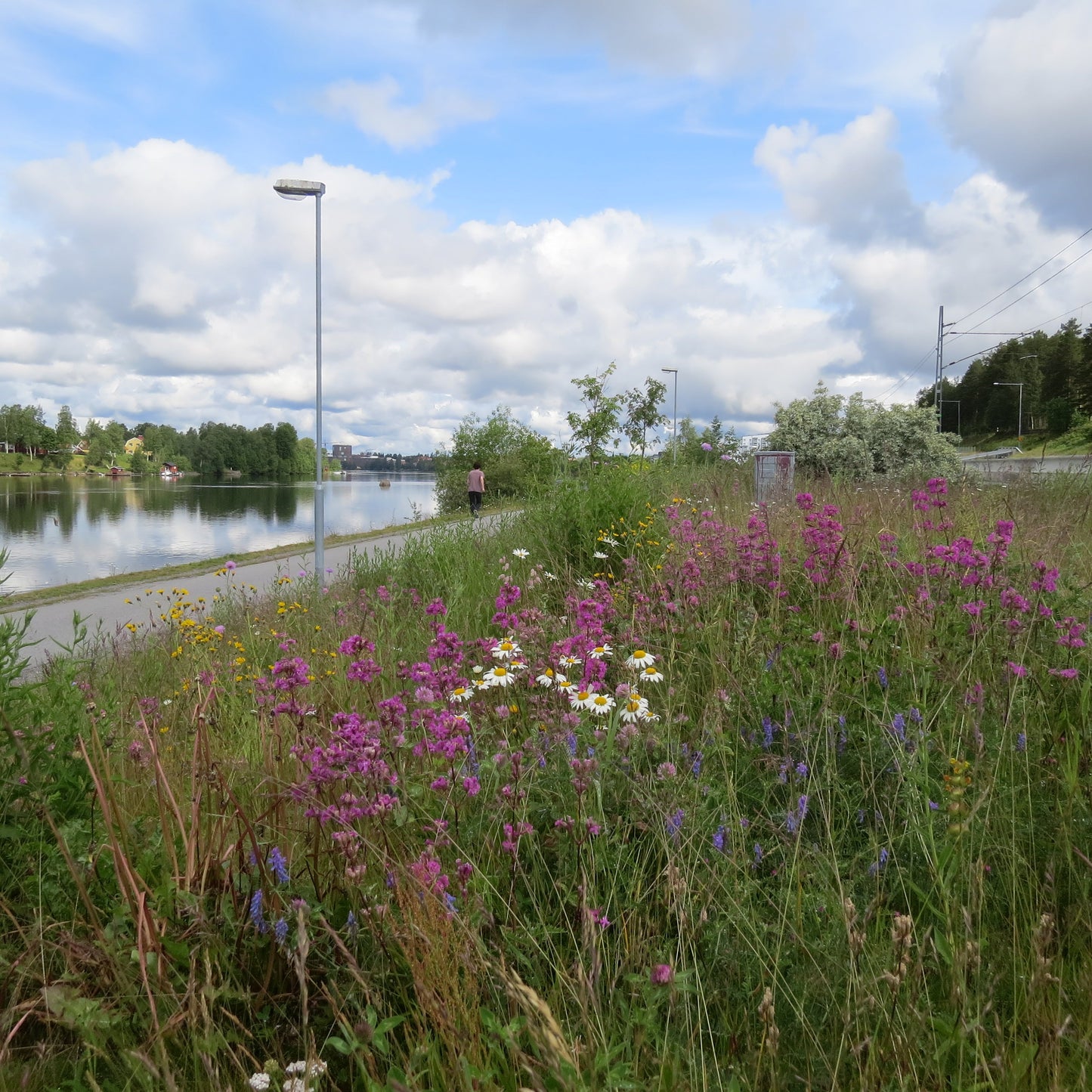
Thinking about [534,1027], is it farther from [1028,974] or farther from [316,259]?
[316,259]

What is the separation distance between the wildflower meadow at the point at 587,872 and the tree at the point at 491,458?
89.6 ft

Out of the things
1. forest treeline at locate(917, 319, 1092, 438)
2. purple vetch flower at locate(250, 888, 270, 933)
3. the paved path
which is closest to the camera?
purple vetch flower at locate(250, 888, 270, 933)

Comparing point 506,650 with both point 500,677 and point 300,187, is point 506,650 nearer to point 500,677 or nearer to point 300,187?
point 500,677

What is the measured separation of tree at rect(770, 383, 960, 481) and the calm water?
10059 mm

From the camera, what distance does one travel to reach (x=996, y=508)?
6.65 m

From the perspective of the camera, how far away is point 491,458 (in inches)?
1524

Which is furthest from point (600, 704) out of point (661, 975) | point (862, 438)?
point (862, 438)

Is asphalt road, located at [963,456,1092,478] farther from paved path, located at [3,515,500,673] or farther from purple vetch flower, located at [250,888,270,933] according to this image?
paved path, located at [3,515,500,673]

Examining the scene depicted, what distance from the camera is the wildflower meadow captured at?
1.44 metres

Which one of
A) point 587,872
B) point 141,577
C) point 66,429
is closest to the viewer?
point 587,872

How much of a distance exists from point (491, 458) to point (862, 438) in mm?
22534

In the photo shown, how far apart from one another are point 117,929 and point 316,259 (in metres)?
13.0

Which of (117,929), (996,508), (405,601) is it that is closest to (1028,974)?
(117,929)

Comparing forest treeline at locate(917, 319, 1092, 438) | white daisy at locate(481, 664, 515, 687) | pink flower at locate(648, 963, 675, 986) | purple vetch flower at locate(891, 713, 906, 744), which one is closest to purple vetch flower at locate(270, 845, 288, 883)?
pink flower at locate(648, 963, 675, 986)
